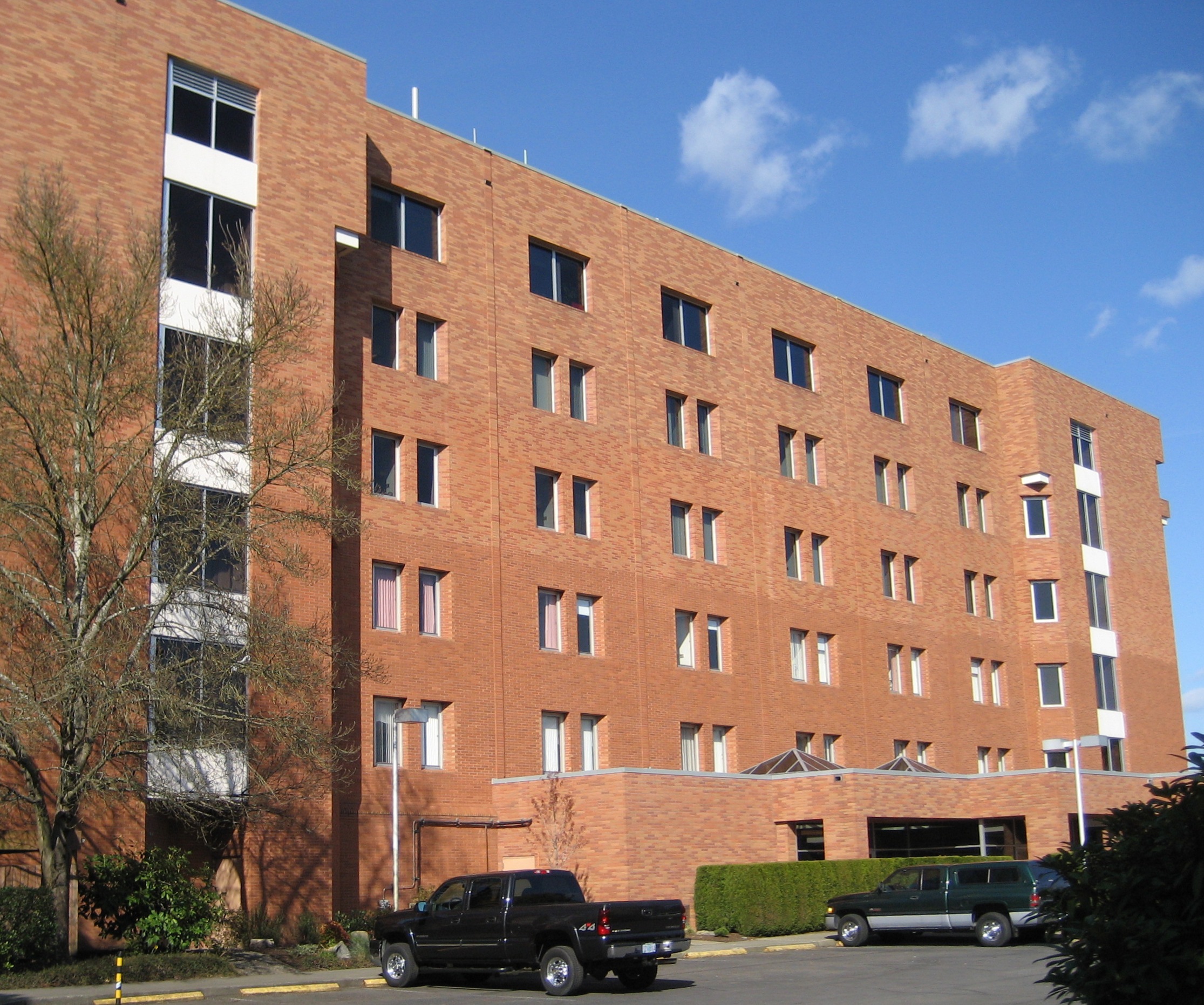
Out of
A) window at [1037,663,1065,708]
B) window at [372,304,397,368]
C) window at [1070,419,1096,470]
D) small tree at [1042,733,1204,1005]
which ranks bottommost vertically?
small tree at [1042,733,1204,1005]

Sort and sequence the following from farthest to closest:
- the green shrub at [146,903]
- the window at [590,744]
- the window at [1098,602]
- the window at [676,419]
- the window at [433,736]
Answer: the window at [1098,602] → the window at [676,419] → the window at [590,744] → the window at [433,736] → the green shrub at [146,903]

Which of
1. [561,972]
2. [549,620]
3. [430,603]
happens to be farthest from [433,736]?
[561,972]

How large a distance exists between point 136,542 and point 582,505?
15.6m

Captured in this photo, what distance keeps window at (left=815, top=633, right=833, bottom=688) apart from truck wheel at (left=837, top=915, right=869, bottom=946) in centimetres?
1395

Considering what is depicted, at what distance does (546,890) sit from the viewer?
2039 cm

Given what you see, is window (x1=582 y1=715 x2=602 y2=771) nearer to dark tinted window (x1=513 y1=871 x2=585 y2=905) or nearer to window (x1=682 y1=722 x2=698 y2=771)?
window (x1=682 y1=722 x2=698 y2=771)

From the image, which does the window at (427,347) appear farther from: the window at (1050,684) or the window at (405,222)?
the window at (1050,684)

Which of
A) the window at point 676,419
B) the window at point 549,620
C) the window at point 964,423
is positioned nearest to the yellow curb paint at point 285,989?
the window at point 549,620

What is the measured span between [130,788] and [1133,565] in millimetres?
43214

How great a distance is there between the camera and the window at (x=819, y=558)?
42.0m

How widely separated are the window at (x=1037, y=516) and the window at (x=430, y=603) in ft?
87.3

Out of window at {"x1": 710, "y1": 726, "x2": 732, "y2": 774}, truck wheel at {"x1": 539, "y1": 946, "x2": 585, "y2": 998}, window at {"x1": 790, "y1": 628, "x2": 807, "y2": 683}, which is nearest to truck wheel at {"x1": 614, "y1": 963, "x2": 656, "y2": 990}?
truck wheel at {"x1": 539, "y1": 946, "x2": 585, "y2": 998}

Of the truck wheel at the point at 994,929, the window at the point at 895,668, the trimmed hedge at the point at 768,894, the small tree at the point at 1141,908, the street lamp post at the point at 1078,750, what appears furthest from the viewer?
the window at the point at 895,668

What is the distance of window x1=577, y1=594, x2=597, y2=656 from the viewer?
113 feet
